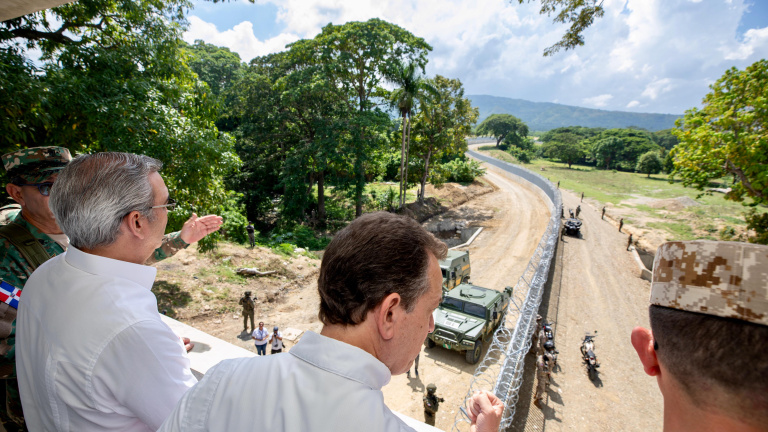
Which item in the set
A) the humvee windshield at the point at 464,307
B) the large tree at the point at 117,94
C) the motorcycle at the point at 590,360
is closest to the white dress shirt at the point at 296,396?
the large tree at the point at 117,94

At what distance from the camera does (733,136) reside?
13242 millimetres

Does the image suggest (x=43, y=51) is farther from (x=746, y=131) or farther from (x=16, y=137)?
(x=746, y=131)

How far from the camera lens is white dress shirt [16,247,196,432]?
1.43 metres

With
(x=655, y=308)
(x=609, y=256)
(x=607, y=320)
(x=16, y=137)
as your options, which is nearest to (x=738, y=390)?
(x=655, y=308)

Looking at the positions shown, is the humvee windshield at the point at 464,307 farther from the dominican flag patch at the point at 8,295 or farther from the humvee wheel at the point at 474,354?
the dominican flag patch at the point at 8,295

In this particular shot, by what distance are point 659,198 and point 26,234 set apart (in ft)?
158

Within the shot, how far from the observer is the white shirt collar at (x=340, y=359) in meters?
1.01

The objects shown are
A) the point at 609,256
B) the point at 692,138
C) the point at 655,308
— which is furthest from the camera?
the point at 609,256

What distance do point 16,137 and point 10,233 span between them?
15.9 ft

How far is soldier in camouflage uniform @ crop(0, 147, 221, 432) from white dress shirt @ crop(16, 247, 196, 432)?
0.84 m

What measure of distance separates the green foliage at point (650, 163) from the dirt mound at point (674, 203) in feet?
77.1

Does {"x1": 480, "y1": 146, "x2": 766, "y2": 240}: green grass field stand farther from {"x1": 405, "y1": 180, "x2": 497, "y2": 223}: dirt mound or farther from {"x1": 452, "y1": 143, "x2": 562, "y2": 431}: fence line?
{"x1": 405, "y1": 180, "x2": 497, "y2": 223}: dirt mound

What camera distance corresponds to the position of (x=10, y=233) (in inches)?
93.9

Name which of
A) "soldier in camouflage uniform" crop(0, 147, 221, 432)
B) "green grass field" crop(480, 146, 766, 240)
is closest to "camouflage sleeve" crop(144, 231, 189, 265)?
"soldier in camouflage uniform" crop(0, 147, 221, 432)
